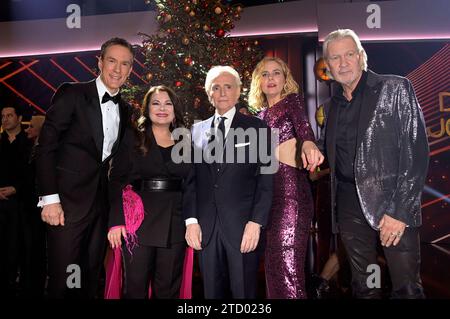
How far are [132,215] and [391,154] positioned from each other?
1.61 meters

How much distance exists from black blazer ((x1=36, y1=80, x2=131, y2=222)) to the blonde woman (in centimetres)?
113

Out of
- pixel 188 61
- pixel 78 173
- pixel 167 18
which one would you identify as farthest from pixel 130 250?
pixel 167 18

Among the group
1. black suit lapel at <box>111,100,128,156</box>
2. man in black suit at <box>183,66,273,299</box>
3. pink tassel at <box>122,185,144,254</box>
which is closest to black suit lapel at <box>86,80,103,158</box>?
black suit lapel at <box>111,100,128,156</box>

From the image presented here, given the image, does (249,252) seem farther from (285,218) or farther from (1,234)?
(1,234)

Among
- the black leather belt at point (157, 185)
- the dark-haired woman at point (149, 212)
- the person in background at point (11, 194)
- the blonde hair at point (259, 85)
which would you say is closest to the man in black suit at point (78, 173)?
the dark-haired woman at point (149, 212)

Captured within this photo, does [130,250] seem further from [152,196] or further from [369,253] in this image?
[369,253]

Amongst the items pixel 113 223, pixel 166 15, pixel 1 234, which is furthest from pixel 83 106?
pixel 166 15

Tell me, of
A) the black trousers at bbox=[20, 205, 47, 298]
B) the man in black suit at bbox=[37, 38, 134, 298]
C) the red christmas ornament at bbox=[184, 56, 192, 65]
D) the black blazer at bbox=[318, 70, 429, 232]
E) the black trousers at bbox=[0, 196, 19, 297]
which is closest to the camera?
the black blazer at bbox=[318, 70, 429, 232]

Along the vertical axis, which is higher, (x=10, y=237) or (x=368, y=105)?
(x=368, y=105)

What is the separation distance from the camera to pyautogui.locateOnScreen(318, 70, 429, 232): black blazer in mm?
2229

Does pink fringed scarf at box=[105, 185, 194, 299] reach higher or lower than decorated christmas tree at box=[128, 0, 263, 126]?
lower

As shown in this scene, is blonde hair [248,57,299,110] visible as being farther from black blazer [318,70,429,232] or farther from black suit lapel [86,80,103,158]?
black suit lapel [86,80,103,158]

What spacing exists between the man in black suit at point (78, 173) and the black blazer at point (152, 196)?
3.3 inches

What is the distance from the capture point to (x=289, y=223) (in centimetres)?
262
